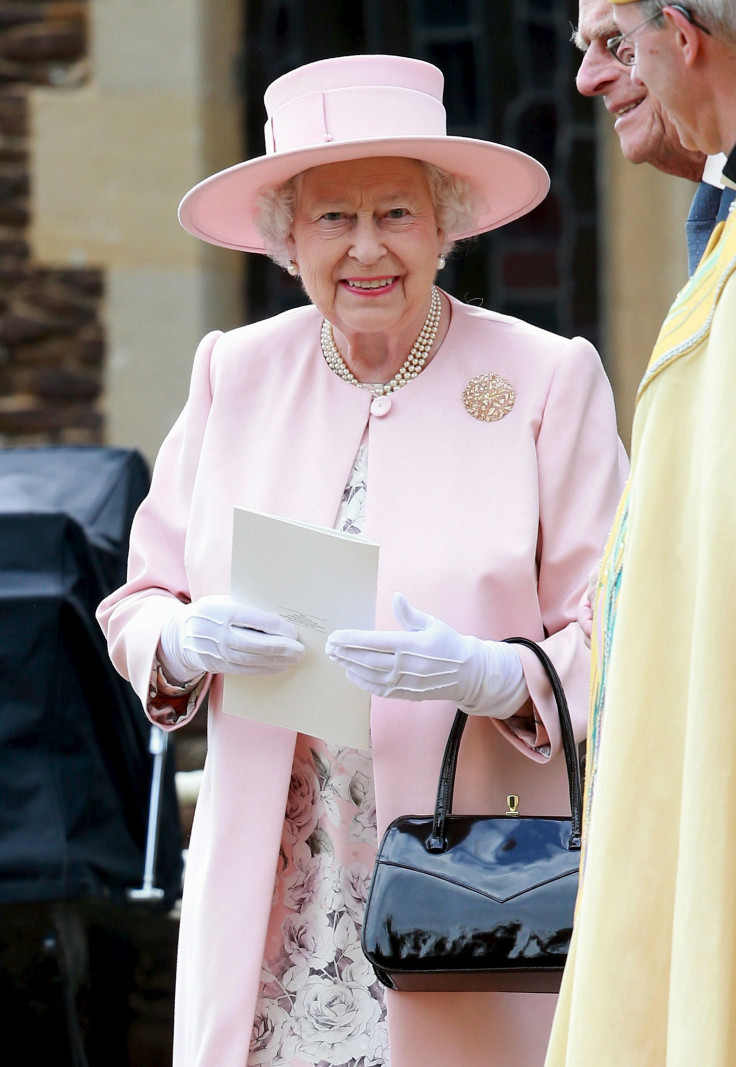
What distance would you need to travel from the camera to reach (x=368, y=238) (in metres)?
2.48

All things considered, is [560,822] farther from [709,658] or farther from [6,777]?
[6,777]

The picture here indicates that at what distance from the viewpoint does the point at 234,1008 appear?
2383mm

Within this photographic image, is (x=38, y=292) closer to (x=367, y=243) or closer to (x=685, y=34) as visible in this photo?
(x=367, y=243)

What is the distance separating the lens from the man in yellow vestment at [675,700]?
151cm

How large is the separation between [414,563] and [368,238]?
19.7 inches

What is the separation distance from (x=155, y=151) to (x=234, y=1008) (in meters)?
4.65

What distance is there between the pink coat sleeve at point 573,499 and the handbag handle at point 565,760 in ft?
0.17

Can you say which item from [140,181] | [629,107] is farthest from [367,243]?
[140,181]

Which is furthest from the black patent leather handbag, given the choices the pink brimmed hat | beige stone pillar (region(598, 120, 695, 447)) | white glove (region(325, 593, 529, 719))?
beige stone pillar (region(598, 120, 695, 447))

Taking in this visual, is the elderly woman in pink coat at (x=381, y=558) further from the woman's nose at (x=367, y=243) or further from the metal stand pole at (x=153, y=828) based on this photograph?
the metal stand pole at (x=153, y=828)

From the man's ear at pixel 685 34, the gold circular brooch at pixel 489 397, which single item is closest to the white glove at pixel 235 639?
the gold circular brooch at pixel 489 397

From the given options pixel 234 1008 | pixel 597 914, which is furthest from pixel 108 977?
pixel 597 914

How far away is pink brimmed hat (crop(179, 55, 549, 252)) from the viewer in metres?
2.48

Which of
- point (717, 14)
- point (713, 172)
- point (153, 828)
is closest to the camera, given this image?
point (717, 14)
